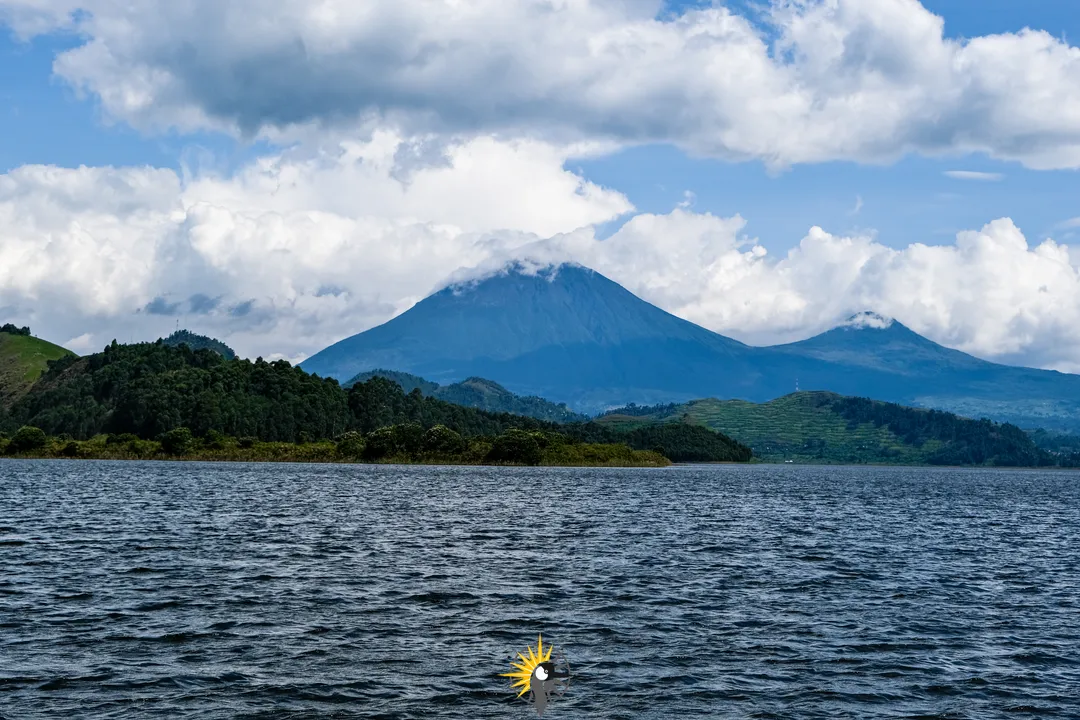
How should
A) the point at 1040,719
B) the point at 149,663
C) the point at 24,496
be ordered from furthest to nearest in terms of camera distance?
the point at 24,496 → the point at 149,663 → the point at 1040,719

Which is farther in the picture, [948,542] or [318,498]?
[318,498]

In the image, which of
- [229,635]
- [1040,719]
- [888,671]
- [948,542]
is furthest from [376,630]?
Result: [948,542]

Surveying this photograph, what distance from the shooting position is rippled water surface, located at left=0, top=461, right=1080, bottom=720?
33.1 m

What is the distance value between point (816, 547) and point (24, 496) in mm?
90254

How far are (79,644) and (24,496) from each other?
94.4 meters

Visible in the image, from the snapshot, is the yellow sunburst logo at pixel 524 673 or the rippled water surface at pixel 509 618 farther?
the rippled water surface at pixel 509 618

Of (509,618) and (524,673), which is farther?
(509,618)

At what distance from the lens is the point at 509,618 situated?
4588cm

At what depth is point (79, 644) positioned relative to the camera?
3888 cm

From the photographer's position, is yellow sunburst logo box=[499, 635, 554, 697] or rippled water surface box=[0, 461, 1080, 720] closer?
yellow sunburst logo box=[499, 635, 554, 697]

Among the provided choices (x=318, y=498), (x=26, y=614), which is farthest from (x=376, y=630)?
(x=318, y=498)

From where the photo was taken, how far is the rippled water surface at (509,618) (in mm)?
33125

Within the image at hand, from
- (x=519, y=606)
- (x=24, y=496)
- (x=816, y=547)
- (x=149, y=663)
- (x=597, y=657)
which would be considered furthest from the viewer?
(x=24, y=496)

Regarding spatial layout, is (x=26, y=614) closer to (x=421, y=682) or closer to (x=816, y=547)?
(x=421, y=682)
